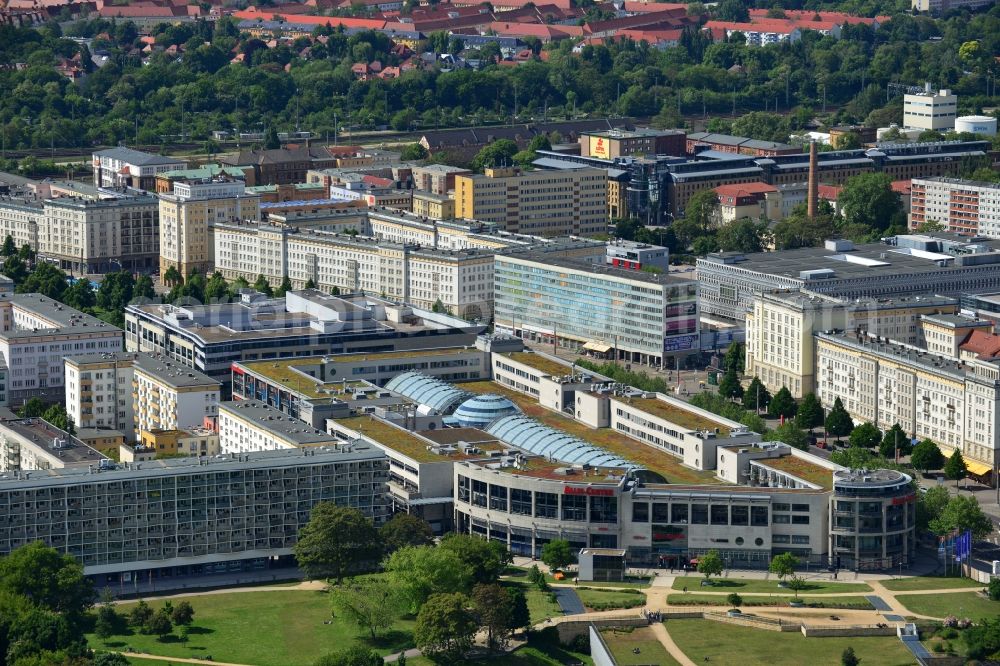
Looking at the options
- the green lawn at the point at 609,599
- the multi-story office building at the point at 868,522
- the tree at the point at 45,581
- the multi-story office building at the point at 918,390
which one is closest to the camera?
the tree at the point at 45,581

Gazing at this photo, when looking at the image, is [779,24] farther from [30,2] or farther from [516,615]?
[516,615]

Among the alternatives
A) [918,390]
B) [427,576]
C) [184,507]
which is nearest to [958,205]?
[918,390]

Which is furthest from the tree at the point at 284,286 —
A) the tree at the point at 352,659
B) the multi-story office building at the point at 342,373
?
the tree at the point at 352,659

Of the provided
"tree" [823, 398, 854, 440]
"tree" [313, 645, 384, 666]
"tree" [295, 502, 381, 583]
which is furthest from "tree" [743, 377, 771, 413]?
"tree" [313, 645, 384, 666]

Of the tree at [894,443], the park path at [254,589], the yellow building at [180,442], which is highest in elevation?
the yellow building at [180,442]

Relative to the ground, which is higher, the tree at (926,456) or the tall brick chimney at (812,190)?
the tall brick chimney at (812,190)

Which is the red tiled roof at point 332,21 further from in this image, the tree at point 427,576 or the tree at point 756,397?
the tree at point 427,576

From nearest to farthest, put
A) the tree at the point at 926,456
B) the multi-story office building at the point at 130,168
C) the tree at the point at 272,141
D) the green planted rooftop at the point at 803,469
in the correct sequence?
the green planted rooftop at the point at 803,469, the tree at the point at 926,456, the multi-story office building at the point at 130,168, the tree at the point at 272,141

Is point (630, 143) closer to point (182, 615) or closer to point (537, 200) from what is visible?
point (537, 200)
